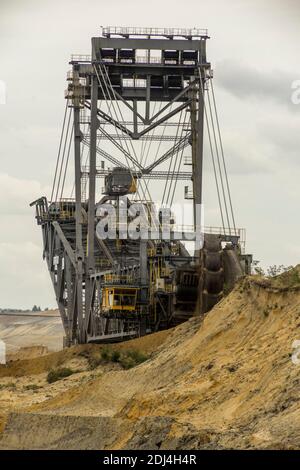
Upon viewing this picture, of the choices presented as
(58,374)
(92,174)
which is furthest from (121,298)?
(92,174)

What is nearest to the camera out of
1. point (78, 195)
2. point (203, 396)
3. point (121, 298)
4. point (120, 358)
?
point (203, 396)

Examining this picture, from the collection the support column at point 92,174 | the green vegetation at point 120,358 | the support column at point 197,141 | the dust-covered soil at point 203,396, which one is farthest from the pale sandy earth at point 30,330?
the dust-covered soil at point 203,396

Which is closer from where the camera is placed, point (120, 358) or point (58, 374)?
point (120, 358)

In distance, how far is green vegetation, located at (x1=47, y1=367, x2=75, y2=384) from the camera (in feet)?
169

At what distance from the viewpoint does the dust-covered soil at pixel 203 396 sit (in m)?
23.2

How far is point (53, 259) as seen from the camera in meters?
70.6

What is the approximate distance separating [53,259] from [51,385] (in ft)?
71.2

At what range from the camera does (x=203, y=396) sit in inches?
1126

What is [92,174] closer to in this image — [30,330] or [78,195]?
[78,195]

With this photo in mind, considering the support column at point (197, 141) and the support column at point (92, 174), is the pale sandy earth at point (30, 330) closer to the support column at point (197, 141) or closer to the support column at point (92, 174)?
the support column at point (92, 174)

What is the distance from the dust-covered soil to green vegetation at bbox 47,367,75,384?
529cm

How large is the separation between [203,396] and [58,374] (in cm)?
2391

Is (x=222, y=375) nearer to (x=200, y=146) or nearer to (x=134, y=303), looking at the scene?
(x=134, y=303)
